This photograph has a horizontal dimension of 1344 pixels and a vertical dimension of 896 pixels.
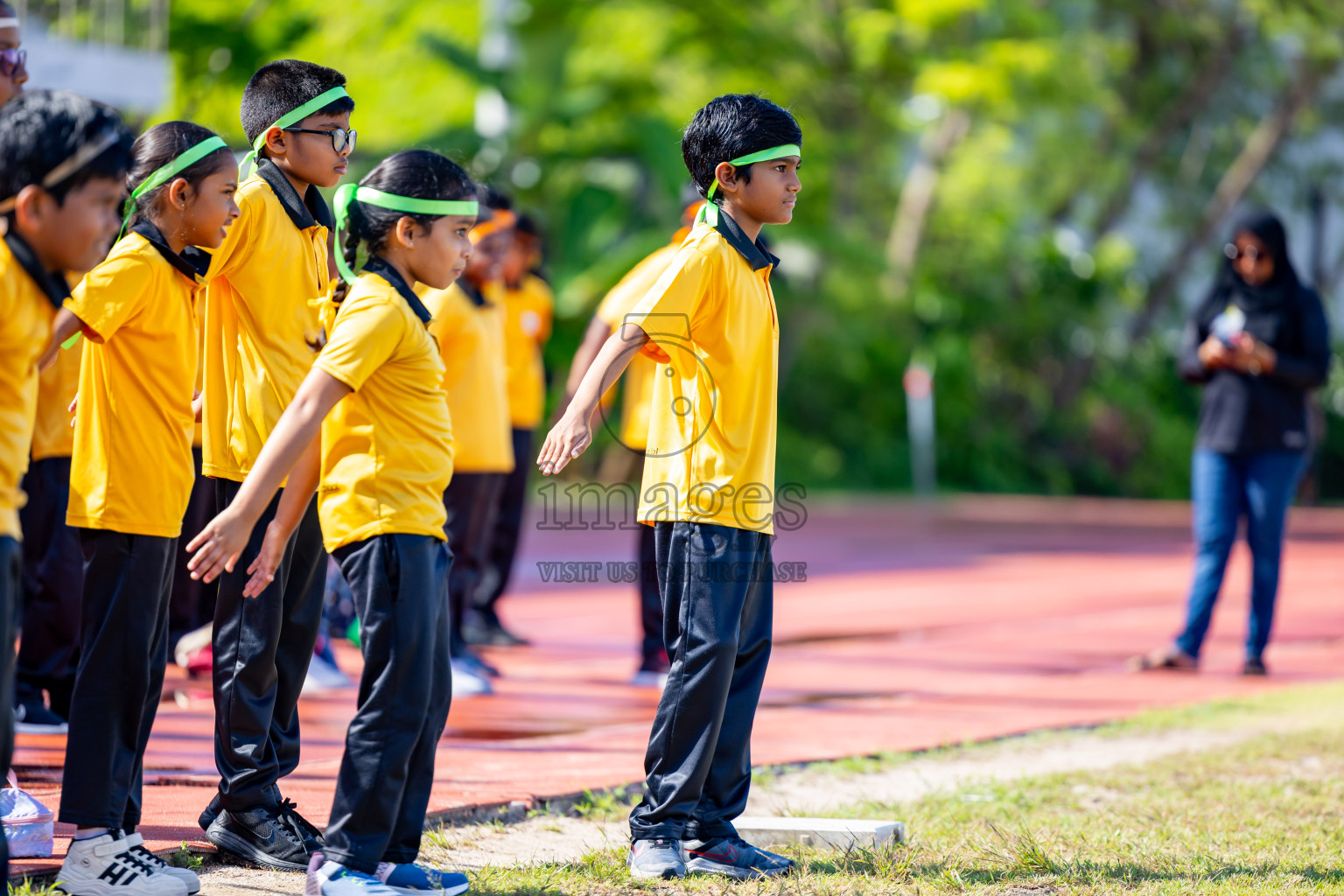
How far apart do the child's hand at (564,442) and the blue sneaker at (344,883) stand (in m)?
1.00

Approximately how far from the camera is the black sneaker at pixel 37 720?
5121 millimetres

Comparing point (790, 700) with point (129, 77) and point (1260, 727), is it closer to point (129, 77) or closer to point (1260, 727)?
point (1260, 727)

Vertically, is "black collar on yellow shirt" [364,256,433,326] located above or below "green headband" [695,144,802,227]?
below

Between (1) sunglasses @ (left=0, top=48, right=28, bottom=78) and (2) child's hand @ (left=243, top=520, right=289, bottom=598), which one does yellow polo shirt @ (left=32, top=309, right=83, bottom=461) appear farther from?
(2) child's hand @ (left=243, top=520, right=289, bottom=598)

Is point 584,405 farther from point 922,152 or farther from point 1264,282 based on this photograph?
point 922,152

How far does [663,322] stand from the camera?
3.76 m

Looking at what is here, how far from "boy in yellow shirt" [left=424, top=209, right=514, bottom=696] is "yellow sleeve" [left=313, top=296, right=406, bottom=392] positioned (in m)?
3.14

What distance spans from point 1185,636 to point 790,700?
2196 mm

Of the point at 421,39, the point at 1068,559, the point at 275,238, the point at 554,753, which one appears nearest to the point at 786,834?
the point at 554,753

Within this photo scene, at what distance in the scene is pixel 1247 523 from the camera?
7.55 meters

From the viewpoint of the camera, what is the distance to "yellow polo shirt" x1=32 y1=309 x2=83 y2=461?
17.8 feet

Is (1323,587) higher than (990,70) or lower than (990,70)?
lower

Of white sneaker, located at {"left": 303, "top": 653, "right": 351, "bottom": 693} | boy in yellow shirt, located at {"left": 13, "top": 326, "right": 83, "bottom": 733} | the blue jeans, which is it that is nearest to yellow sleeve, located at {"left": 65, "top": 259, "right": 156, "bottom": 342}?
boy in yellow shirt, located at {"left": 13, "top": 326, "right": 83, "bottom": 733}

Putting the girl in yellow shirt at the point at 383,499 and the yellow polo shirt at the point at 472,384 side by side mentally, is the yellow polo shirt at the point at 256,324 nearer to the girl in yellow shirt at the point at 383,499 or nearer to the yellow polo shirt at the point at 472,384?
the girl in yellow shirt at the point at 383,499
